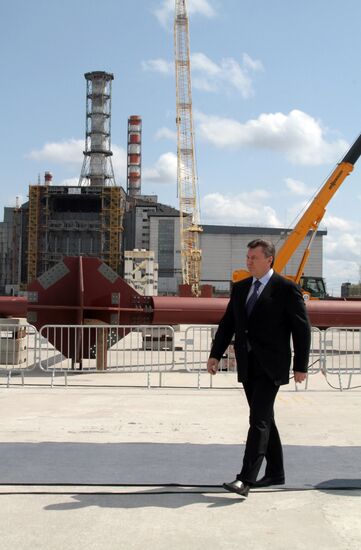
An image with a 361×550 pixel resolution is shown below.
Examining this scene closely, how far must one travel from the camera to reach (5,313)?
15164mm

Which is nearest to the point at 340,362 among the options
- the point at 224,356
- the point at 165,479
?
the point at 224,356

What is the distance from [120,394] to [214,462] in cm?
457

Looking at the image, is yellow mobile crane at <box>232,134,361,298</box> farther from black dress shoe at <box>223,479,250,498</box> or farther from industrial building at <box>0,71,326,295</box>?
industrial building at <box>0,71,326,295</box>

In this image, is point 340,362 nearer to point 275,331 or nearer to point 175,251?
point 275,331

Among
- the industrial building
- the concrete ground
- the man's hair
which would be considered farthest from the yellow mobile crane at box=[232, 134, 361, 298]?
the industrial building

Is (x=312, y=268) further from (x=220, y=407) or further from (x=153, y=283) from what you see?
(x=220, y=407)

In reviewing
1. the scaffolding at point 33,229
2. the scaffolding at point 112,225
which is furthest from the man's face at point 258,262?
the scaffolding at point 33,229

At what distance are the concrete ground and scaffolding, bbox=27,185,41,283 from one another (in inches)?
2789

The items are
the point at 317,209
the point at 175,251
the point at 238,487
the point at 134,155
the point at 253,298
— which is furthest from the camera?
the point at 134,155

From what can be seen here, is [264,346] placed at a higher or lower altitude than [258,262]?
lower

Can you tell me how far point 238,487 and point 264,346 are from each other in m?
1.00

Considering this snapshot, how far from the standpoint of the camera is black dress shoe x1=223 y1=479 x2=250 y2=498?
4.38 metres

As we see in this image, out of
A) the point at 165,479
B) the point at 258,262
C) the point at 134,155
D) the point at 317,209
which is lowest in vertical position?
the point at 165,479

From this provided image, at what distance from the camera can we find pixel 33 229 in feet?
255
